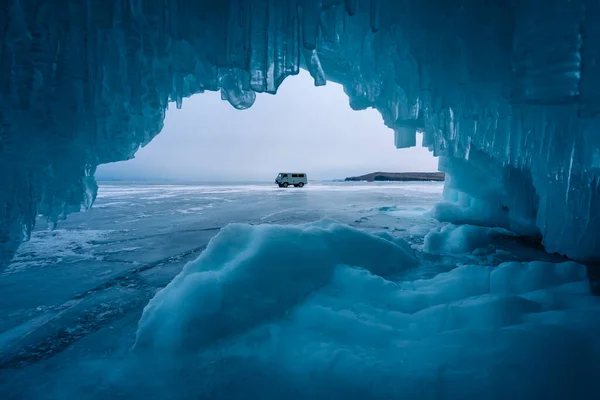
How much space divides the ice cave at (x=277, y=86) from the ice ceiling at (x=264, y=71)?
15 mm

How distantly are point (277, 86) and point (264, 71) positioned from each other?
0.26 metres

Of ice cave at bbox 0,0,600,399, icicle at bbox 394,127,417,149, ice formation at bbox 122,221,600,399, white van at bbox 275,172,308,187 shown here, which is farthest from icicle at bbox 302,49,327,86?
white van at bbox 275,172,308,187

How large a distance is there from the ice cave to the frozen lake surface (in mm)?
31

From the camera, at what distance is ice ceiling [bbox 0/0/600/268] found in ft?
9.62

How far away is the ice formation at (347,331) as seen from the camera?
1913 mm

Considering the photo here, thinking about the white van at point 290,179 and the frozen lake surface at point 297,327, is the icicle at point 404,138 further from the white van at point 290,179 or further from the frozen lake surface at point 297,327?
the white van at point 290,179

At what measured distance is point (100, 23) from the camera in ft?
9.90

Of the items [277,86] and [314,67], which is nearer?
[277,86]

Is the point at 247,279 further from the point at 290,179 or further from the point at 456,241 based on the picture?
the point at 290,179

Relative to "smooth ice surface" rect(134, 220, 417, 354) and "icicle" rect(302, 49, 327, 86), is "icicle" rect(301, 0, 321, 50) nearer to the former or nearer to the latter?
"icicle" rect(302, 49, 327, 86)

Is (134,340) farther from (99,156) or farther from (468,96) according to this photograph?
(468,96)

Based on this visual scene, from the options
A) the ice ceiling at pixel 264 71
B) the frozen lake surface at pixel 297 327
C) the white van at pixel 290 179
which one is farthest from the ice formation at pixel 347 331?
the white van at pixel 290 179

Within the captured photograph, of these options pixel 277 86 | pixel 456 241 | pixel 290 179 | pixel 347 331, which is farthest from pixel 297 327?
pixel 290 179

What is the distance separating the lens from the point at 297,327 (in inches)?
104
